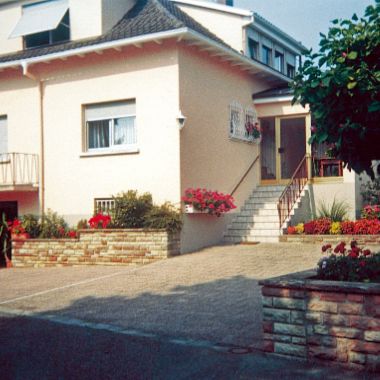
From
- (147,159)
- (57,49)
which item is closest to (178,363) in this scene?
(147,159)

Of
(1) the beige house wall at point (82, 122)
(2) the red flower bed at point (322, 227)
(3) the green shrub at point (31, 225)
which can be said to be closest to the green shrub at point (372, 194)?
(2) the red flower bed at point (322, 227)

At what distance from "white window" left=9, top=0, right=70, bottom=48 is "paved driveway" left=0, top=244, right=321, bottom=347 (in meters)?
7.66

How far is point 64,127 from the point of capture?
53.1ft

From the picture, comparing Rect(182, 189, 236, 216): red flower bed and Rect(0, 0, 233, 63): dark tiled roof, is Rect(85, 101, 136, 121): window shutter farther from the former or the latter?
Rect(182, 189, 236, 216): red flower bed

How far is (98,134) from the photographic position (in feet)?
52.2

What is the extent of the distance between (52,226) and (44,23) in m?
6.49

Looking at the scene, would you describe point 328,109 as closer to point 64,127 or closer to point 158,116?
point 158,116

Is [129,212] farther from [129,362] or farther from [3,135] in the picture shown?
[129,362]

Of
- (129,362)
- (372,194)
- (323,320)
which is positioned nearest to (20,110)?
(372,194)

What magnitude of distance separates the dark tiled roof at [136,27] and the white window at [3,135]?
1.84 m

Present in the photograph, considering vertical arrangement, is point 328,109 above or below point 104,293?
above

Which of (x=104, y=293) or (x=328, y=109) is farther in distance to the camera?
(x=104, y=293)

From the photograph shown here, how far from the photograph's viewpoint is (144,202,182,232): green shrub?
43.4ft

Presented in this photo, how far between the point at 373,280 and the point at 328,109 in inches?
74.0
